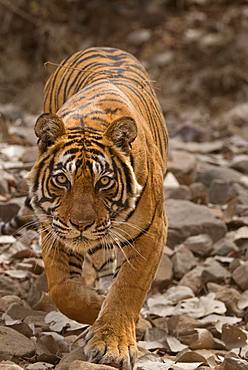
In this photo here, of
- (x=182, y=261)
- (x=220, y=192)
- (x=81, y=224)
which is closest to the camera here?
(x=81, y=224)

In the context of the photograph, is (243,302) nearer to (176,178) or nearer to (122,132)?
(122,132)

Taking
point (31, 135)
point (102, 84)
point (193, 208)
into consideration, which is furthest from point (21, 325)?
point (31, 135)

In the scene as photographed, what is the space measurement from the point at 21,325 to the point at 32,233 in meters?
1.43

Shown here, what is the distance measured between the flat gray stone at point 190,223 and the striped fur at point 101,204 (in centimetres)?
146

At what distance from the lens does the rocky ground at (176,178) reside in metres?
3.99

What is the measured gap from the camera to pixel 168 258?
16.5 feet

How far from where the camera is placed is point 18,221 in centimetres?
523

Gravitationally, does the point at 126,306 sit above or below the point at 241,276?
above

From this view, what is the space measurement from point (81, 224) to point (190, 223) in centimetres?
222

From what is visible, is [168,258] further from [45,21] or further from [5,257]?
[45,21]

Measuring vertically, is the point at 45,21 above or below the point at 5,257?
above

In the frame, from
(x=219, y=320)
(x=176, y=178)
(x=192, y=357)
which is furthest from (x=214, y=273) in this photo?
(x=176, y=178)

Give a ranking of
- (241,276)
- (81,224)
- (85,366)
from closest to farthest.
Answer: (85,366) < (81,224) < (241,276)

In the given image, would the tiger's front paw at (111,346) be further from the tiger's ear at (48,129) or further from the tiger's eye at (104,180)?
the tiger's ear at (48,129)
